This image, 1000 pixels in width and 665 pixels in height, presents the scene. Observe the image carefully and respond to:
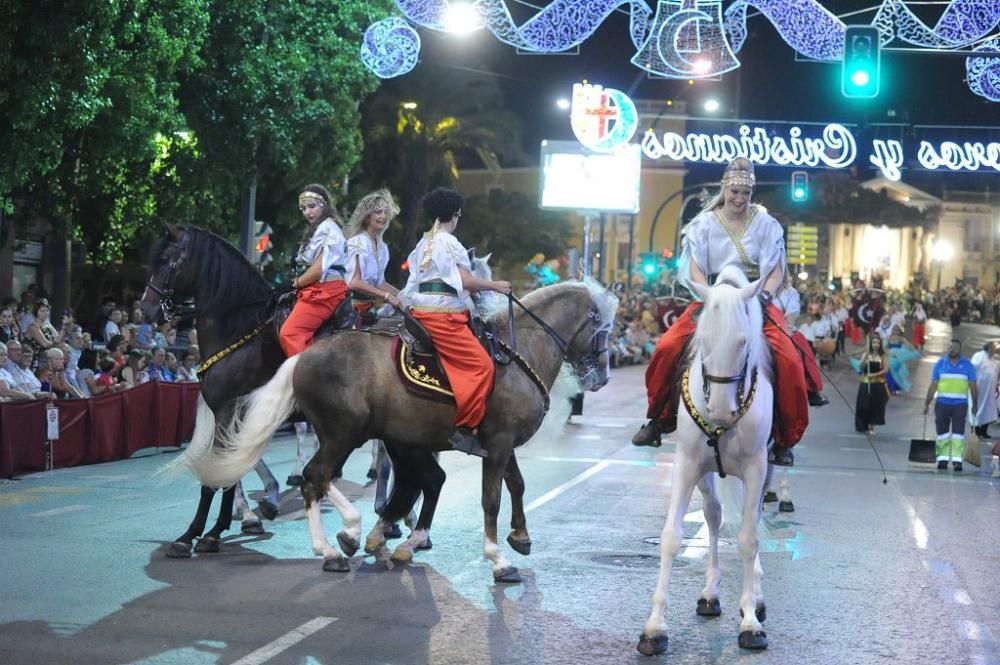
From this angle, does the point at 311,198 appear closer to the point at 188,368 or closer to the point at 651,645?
the point at 651,645

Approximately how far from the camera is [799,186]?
37.7 m

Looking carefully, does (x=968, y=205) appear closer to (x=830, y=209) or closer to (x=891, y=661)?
(x=830, y=209)

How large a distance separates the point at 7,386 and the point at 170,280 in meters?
6.53

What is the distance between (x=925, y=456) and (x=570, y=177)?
3540 centimetres

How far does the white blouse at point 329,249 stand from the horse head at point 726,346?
4.01 m

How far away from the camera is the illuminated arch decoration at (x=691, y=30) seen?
21828 mm

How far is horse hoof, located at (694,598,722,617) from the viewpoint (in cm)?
837

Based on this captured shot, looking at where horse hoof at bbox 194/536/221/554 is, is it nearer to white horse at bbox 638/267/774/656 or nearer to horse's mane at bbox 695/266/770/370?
white horse at bbox 638/267/774/656

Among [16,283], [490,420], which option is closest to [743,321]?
[490,420]

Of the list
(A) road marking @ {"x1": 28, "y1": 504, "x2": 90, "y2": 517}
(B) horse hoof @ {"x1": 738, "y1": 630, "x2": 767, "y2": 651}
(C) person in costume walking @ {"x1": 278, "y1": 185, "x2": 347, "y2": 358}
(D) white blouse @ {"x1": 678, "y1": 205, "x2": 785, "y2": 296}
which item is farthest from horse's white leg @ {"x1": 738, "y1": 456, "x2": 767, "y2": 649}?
(A) road marking @ {"x1": 28, "y1": 504, "x2": 90, "y2": 517}

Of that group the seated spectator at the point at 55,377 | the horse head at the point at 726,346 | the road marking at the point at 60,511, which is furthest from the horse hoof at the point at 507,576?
the seated spectator at the point at 55,377

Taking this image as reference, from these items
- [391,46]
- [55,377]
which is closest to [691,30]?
[391,46]

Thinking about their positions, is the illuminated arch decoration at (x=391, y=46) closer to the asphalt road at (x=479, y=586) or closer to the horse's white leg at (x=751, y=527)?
the asphalt road at (x=479, y=586)

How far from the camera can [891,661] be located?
7281 mm
